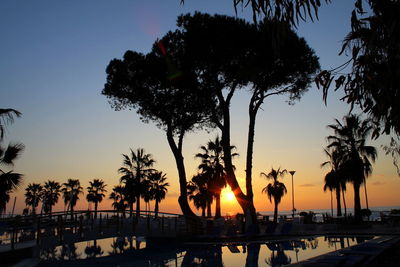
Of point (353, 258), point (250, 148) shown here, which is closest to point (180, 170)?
point (250, 148)

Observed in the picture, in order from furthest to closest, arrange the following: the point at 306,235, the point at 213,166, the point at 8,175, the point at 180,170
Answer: the point at 213,166 < the point at 180,170 < the point at 306,235 < the point at 8,175

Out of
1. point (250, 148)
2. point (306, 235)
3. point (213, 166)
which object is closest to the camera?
point (306, 235)

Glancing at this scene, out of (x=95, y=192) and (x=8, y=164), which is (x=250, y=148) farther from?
(x=95, y=192)

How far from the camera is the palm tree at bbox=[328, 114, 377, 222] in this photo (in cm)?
2605

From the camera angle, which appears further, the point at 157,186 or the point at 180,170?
the point at 157,186

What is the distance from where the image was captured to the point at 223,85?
914 inches

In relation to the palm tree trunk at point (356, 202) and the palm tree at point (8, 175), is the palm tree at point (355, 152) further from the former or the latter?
the palm tree at point (8, 175)

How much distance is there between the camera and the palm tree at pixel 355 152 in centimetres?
2605

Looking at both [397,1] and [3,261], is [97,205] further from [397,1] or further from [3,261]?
[397,1]

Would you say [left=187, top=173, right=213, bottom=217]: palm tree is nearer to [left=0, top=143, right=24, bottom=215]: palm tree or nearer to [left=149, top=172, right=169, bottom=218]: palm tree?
[left=149, top=172, right=169, bottom=218]: palm tree

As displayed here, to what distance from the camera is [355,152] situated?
1053 inches

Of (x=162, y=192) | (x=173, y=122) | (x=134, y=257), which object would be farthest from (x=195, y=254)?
(x=162, y=192)

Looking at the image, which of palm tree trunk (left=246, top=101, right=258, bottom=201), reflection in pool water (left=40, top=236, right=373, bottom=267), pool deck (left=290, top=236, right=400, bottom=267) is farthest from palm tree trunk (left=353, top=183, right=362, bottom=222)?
pool deck (left=290, top=236, right=400, bottom=267)

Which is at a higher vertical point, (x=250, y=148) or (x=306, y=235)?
(x=250, y=148)
